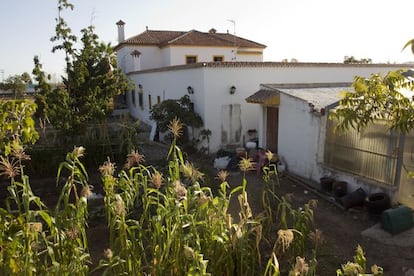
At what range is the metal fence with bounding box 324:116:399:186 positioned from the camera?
7816 mm

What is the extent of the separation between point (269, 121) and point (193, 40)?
51.2 ft

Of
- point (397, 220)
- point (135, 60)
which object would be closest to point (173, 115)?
point (397, 220)

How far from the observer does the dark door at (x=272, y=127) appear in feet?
41.2

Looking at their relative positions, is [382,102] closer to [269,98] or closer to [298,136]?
[298,136]

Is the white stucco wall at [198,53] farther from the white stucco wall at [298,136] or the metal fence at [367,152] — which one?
the metal fence at [367,152]

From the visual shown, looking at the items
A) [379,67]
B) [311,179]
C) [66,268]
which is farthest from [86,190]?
[379,67]

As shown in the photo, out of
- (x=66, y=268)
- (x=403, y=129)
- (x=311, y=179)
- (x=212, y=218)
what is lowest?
(x=311, y=179)

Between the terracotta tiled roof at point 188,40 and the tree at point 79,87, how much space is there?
1353 centimetres

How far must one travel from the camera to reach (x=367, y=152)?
8375mm

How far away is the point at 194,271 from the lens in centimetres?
289

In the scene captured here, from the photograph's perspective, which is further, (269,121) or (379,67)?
(379,67)

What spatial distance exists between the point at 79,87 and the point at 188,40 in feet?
51.6

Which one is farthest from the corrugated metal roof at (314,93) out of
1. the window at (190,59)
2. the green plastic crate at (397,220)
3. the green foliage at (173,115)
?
the window at (190,59)

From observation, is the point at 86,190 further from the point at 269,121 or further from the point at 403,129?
the point at 269,121
